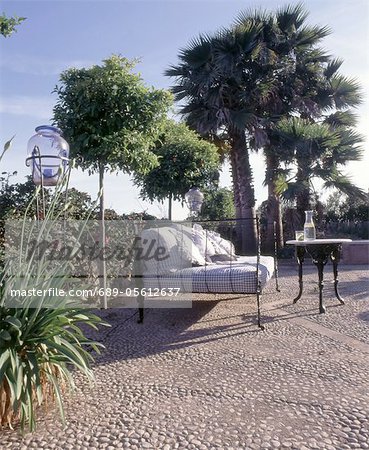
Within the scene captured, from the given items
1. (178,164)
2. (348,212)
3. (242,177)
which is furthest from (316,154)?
(348,212)

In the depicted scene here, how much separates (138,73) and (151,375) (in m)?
3.28

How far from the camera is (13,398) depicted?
1.51 metres

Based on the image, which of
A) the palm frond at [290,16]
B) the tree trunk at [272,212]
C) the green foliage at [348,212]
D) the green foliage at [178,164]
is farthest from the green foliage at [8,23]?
the green foliage at [348,212]

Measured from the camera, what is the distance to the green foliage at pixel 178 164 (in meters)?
9.06

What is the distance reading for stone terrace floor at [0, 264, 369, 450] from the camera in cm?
156

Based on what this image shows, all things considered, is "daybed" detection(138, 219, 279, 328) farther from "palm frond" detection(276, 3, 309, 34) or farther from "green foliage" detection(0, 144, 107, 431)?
"palm frond" detection(276, 3, 309, 34)

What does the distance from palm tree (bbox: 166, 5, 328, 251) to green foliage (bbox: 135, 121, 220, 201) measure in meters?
1.63

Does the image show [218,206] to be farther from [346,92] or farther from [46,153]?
[46,153]

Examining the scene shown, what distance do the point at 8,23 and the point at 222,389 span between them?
11.0 feet

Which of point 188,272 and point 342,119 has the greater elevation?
point 342,119

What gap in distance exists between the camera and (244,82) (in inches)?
418

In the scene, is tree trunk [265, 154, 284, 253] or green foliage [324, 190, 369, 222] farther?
green foliage [324, 190, 369, 222]

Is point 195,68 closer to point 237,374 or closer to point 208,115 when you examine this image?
point 208,115

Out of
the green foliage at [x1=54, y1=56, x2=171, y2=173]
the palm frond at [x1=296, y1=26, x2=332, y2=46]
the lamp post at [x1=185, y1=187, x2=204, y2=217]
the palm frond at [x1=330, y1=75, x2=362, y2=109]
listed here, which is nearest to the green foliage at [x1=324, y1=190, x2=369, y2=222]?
the palm frond at [x1=330, y1=75, x2=362, y2=109]
